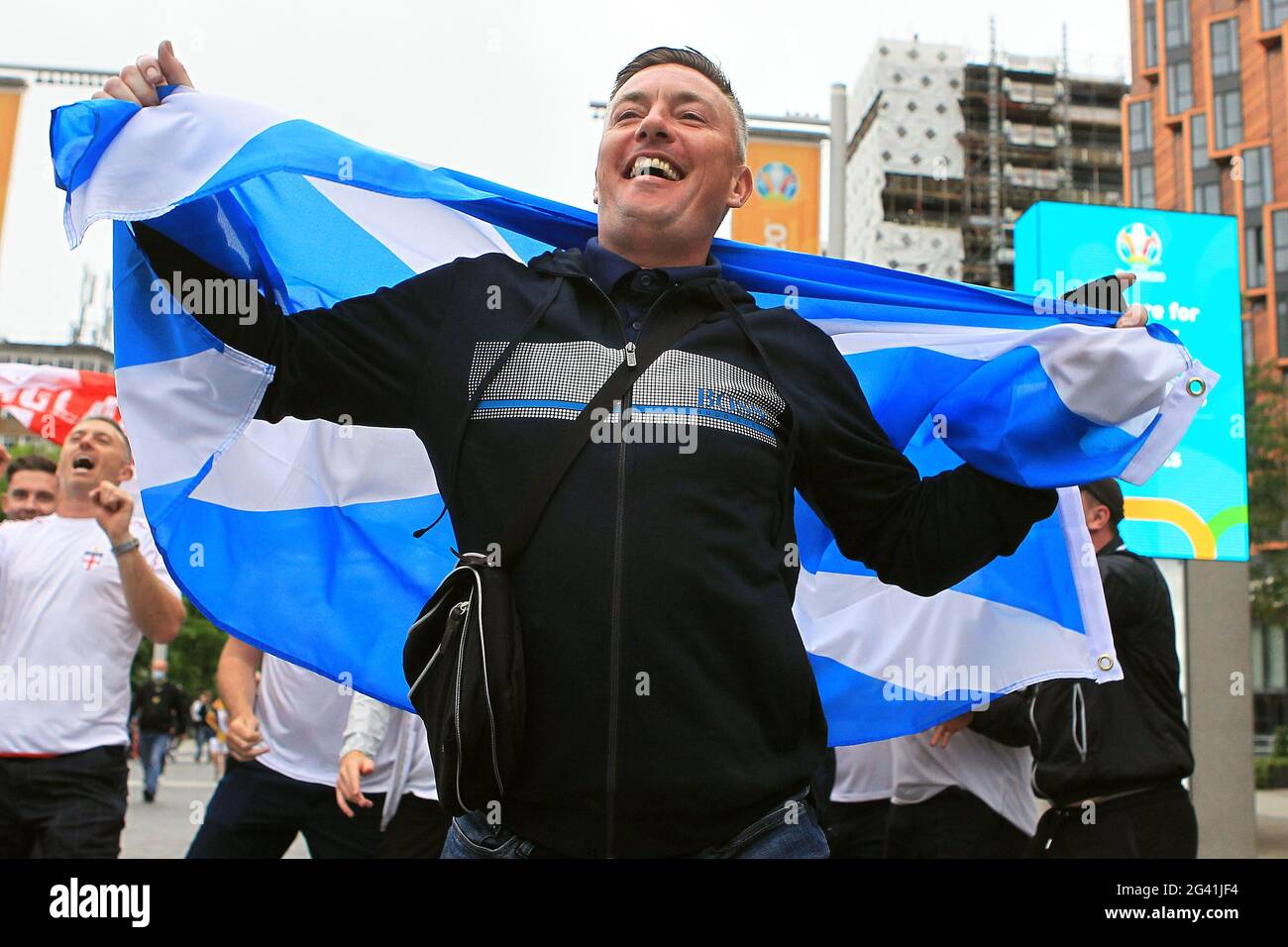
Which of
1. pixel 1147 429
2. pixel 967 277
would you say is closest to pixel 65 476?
pixel 1147 429

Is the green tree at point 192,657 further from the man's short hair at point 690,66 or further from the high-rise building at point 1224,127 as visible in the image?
the man's short hair at point 690,66

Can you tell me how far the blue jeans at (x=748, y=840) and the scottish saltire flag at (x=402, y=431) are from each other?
836 mm

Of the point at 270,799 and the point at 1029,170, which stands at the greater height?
the point at 1029,170

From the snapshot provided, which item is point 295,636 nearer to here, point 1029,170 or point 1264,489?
point 1264,489

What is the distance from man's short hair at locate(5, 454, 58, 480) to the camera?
7.36m

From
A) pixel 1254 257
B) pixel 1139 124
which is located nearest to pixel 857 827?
pixel 1254 257

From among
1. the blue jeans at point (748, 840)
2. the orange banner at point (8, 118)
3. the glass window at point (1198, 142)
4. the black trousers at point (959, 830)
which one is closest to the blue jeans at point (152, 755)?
the orange banner at point (8, 118)

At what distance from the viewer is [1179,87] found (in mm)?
69500

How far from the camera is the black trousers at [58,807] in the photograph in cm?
553

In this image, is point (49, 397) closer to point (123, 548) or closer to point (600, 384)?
point (123, 548)

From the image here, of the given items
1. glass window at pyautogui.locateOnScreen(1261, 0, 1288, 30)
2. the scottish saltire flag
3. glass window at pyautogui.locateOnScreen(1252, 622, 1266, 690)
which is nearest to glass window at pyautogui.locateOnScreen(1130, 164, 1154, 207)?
glass window at pyautogui.locateOnScreen(1261, 0, 1288, 30)

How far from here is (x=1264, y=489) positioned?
90.6ft

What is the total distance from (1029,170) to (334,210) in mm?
90302

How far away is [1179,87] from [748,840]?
7540 cm
